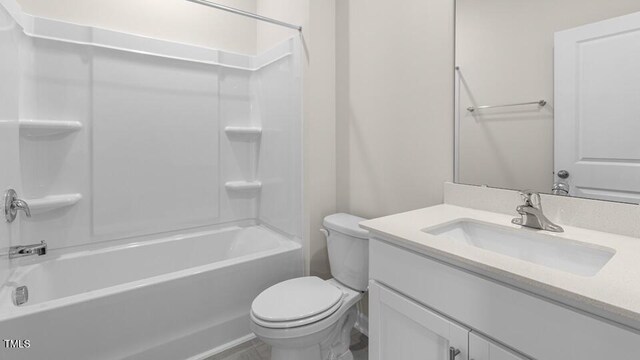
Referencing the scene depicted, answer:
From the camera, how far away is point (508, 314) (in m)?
0.72

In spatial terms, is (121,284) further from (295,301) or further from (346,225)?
(346,225)

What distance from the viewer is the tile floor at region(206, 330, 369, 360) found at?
1.69 m

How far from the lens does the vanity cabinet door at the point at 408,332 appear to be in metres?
0.83

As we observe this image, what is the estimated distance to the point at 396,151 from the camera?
5.55ft

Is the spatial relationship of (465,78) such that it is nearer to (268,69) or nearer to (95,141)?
(268,69)

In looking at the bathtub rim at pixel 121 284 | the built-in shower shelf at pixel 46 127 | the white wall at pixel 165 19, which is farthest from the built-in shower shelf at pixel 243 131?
the built-in shower shelf at pixel 46 127

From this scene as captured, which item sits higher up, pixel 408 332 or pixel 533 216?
pixel 533 216

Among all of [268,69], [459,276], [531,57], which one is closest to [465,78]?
[531,57]

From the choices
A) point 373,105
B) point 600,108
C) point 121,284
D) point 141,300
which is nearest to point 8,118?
point 121,284

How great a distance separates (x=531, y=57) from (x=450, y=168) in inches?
21.7

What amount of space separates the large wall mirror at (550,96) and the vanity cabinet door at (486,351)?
691 mm

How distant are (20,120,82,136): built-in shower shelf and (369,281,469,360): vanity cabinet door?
2057mm

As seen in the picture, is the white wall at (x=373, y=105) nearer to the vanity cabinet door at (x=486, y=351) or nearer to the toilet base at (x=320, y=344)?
the toilet base at (x=320, y=344)

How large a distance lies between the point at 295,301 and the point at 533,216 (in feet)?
3.53
